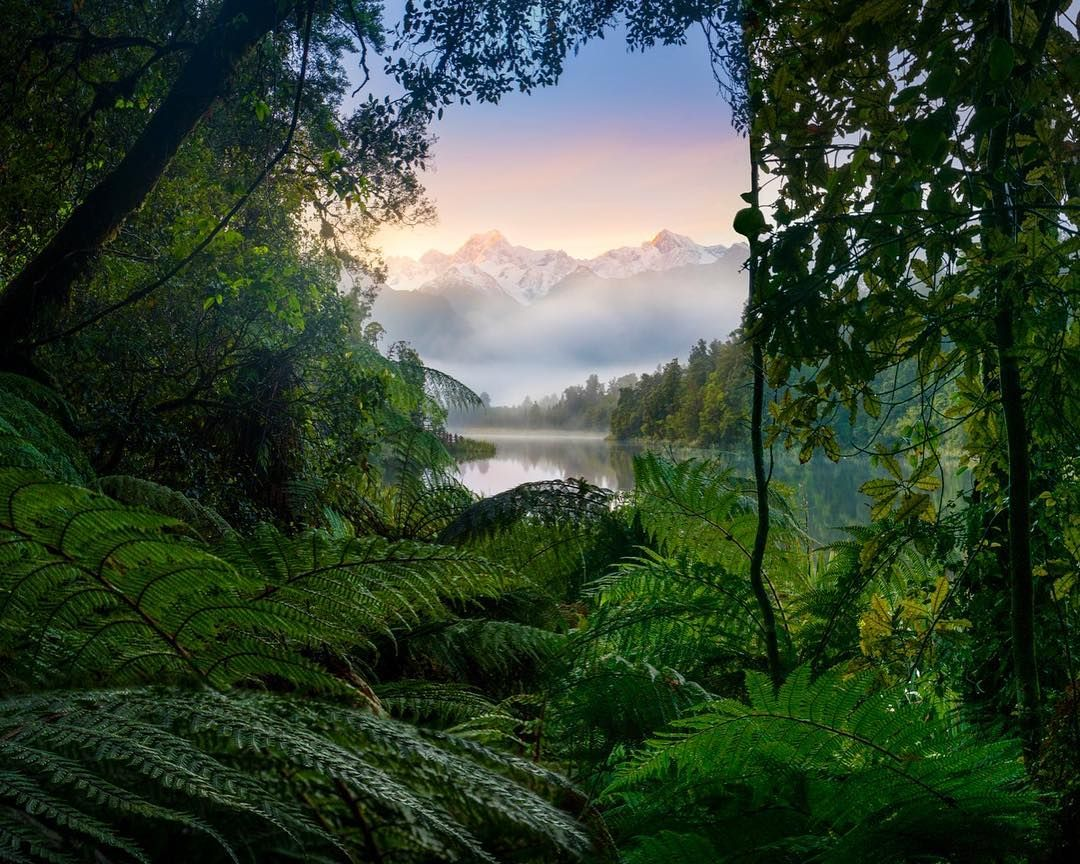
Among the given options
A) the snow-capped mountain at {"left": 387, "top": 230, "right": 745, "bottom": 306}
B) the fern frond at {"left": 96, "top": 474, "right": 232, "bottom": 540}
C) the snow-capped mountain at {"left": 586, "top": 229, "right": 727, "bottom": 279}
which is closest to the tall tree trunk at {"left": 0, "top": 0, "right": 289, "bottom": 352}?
the fern frond at {"left": 96, "top": 474, "right": 232, "bottom": 540}

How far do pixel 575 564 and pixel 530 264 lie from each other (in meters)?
13.0

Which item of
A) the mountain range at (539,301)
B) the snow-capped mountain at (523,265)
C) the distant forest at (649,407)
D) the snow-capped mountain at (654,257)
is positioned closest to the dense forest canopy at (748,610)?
the distant forest at (649,407)

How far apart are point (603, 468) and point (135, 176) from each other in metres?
6.37

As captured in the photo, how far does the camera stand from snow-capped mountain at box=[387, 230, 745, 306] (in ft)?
40.5

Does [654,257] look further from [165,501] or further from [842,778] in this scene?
[842,778]

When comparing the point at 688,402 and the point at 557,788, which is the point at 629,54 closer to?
the point at 557,788

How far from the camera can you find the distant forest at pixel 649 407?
635 cm

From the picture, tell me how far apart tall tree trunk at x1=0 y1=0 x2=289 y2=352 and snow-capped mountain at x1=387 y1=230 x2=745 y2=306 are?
8910 millimetres

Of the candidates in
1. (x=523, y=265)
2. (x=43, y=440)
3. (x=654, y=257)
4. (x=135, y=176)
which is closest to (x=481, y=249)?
(x=523, y=265)

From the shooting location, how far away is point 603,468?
8453 mm

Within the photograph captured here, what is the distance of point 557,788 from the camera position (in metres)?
0.82

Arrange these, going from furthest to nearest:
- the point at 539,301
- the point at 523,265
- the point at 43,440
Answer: the point at 523,265 < the point at 539,301 < the point at 43,440

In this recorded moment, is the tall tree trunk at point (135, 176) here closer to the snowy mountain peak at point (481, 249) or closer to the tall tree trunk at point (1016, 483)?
the tall tree trunk at point (1016, 483)

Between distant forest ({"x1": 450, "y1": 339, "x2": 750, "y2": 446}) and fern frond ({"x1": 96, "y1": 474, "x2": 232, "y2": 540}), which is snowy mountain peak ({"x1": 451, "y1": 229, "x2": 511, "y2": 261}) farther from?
fern frond ({"x1": 96, "y1": 474, "x2": 232, "y2": 540})
